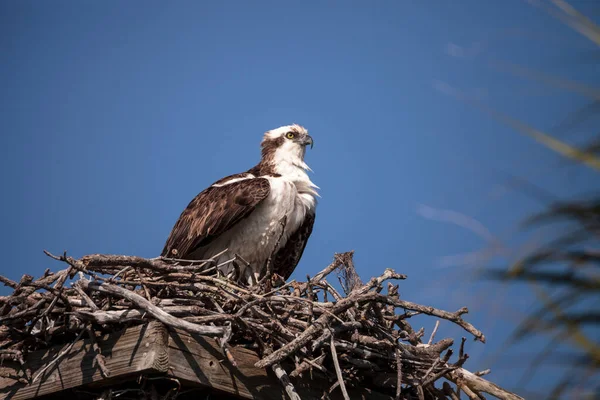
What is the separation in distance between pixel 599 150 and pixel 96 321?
2.99 m

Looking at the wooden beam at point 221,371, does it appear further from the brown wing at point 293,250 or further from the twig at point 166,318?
the brown wing at point 293,250

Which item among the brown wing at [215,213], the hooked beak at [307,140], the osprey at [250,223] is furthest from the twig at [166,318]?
the hooked beak at [307,140]

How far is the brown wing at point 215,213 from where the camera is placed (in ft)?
19.6

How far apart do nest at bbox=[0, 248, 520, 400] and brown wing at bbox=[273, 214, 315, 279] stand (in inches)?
85.1

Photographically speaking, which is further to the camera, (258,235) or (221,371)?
(258,235)

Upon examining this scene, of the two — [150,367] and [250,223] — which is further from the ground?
[250,223]

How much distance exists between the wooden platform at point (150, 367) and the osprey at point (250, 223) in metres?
2.04

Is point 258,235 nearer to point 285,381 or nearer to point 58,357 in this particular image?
point 285,381

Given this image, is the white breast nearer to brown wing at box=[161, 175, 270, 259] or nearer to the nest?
brown wing at box=[161, 175, 270, 259]

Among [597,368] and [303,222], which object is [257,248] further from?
[597,368]

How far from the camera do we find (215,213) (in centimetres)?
600

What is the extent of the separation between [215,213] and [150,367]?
276 cm

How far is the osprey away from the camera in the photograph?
6016mm

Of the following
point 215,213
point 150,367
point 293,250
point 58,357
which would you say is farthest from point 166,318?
point 293,250
